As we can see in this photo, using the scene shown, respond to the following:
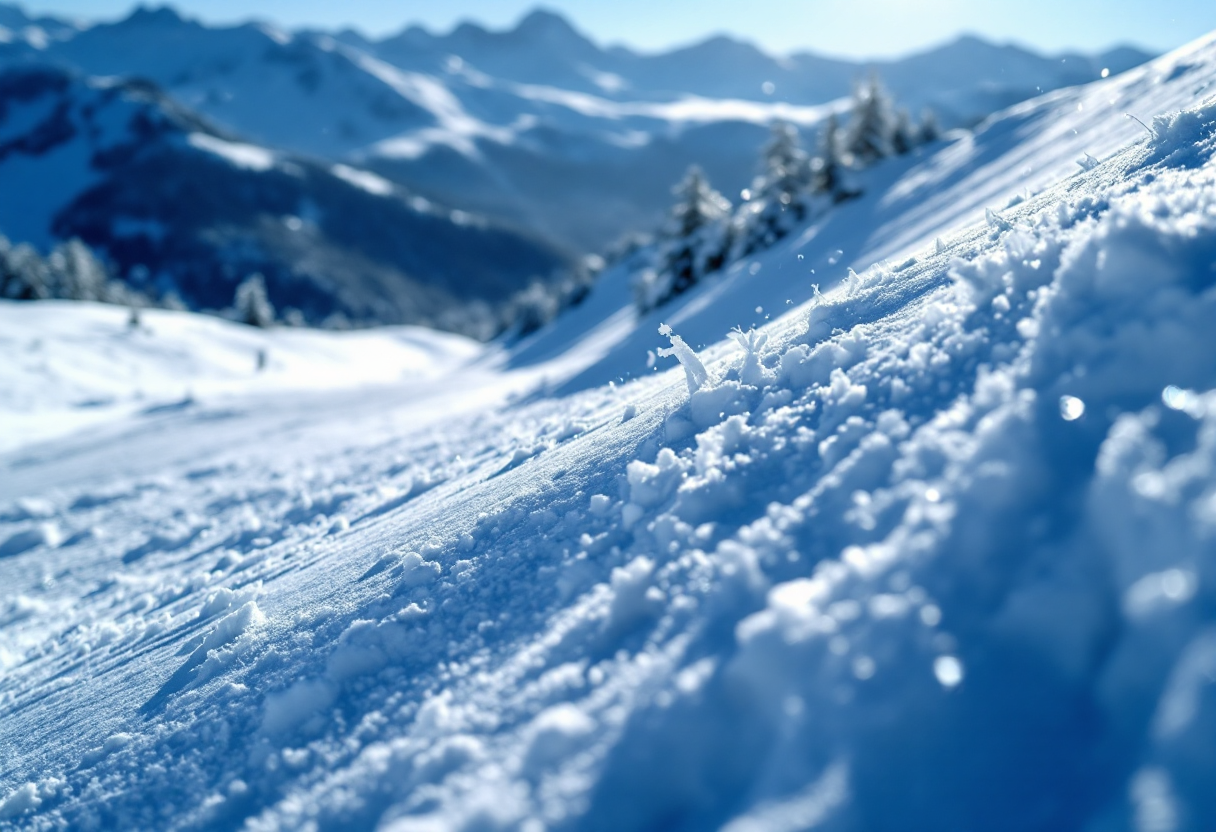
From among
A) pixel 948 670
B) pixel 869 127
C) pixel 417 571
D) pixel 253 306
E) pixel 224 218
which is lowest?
pixel 948 670

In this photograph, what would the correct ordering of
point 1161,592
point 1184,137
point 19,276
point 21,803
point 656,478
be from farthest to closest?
point 19,276, point 1184,137, point 656,478, point 21,803, point 1161,592

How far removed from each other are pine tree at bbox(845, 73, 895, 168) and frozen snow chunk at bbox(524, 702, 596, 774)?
25.9 m

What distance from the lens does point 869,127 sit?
24.7 meters

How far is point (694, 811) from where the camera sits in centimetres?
188

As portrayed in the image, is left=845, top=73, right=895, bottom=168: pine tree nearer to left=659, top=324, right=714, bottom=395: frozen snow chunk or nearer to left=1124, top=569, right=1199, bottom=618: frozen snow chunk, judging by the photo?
left=659, top=324, right=714, bottom=395: frozen snow chunk

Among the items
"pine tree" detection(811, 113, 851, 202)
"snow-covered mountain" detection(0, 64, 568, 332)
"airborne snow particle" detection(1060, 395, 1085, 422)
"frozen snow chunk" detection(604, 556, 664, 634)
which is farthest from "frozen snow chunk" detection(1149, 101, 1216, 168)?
"snow-covered mountain" detection(0, 64, 568, 332)

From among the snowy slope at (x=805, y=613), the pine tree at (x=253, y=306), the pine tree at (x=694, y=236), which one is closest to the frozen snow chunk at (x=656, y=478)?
the snowy slope at (x=805, y=613)

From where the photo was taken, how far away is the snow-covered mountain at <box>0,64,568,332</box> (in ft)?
380

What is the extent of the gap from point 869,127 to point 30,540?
2624 centimetres

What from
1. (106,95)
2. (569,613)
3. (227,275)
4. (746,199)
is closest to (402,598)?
(569,613)

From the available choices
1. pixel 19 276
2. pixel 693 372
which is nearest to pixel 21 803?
pixel 693 372

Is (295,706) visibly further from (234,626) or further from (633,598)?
(633,598)

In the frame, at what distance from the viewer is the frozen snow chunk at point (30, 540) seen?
31.2 feet

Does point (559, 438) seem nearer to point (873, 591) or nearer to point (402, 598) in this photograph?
point (402, 598)
